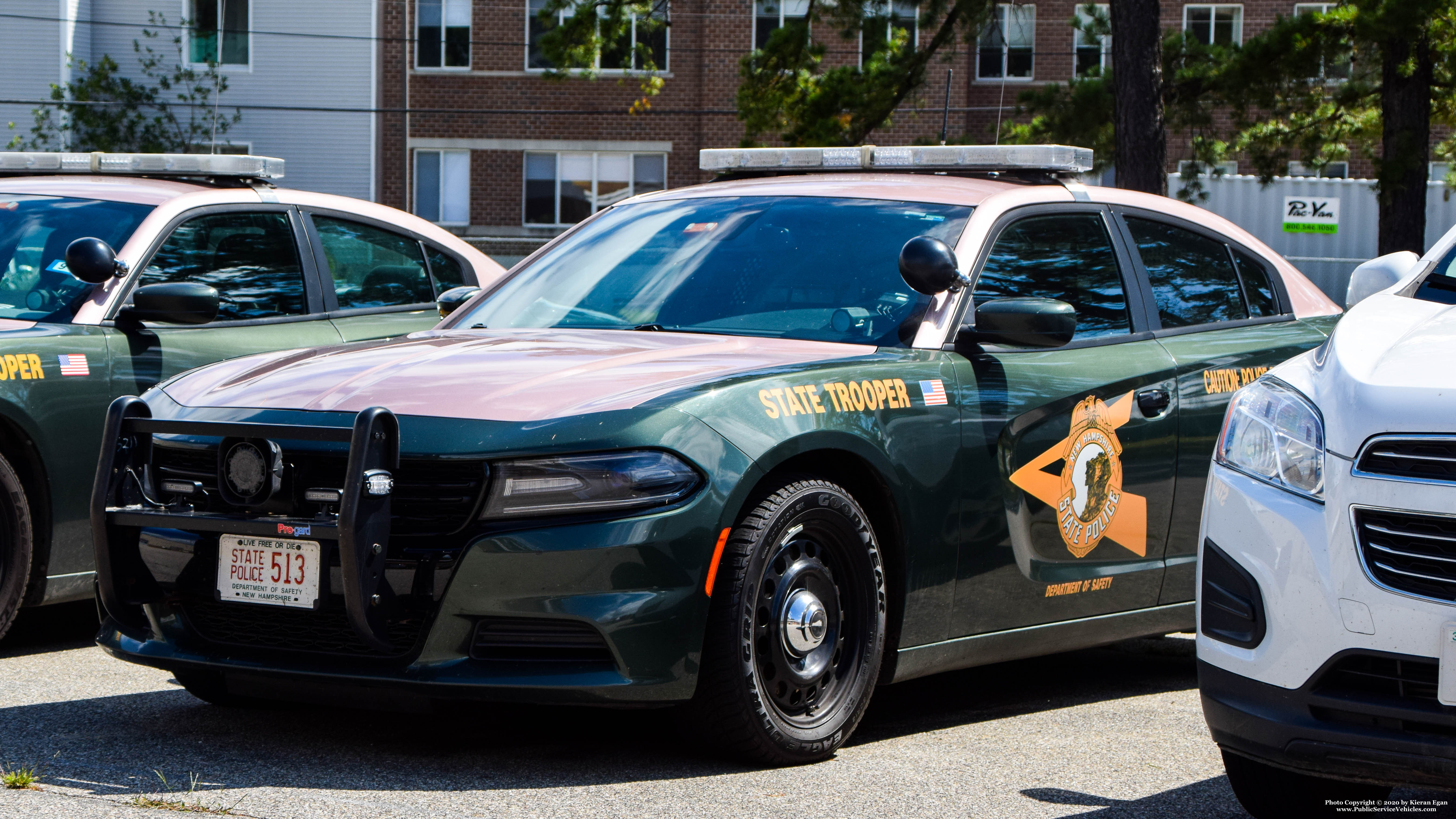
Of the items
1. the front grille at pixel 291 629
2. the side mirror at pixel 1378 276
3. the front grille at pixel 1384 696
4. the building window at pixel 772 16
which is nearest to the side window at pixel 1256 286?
the side mirror at pixel 1378 276

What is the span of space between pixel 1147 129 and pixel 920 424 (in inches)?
550

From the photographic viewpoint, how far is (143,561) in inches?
167

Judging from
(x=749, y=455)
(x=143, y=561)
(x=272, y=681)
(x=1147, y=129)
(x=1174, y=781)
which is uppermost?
(x=1147, y=129)

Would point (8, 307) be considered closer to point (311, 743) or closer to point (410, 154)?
point (311, 743)

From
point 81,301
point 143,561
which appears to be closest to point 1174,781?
point 143,561

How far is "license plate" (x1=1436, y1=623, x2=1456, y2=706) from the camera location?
2973 mm

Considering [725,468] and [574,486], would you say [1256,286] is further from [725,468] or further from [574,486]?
[574,486]

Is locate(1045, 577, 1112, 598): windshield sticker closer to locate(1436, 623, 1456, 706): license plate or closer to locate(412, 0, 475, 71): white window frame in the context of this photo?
locate(1436, 623, 1456, 706): license plate

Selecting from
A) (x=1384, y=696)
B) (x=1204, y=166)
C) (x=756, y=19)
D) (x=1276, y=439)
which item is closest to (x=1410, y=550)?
(x=1384, y=696)

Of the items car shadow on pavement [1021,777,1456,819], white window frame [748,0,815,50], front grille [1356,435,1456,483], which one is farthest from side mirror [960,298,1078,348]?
white window frame [748,0,815,50]

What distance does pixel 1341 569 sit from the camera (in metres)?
3.09

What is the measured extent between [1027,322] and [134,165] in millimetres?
4238

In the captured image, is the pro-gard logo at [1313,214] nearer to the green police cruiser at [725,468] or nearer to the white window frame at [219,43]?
the white window frame at [219,43]

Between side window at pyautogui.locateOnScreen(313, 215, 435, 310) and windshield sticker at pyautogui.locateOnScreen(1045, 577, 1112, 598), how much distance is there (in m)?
3.49
